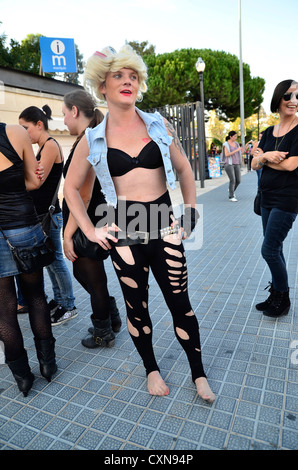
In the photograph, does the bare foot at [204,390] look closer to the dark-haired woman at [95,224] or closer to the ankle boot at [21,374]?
the dark-haired woman at [95,224]

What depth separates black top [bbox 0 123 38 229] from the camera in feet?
6.88

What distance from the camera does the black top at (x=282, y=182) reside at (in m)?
2.75

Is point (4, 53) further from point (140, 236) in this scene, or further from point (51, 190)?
point (140, 236)

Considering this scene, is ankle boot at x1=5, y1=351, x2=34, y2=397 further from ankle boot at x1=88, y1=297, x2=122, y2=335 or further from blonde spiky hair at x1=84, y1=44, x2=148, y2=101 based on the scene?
blonde spiky hair at x1=84, y1=44, x2=148, y2=101

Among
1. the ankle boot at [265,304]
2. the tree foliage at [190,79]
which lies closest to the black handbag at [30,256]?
the ankle boot at [265,304]

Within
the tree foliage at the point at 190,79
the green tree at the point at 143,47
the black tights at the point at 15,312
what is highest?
the green tree at the point at 143,47

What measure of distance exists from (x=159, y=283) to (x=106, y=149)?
2.82 ft

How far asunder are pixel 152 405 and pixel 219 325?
1.12 meters

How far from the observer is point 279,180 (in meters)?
2.86

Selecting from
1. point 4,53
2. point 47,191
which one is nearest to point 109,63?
point 47,191

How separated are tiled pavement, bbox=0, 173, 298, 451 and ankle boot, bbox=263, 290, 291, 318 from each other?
3.2 inches

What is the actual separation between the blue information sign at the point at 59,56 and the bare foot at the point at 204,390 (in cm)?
1468

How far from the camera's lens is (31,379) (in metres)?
2.39
